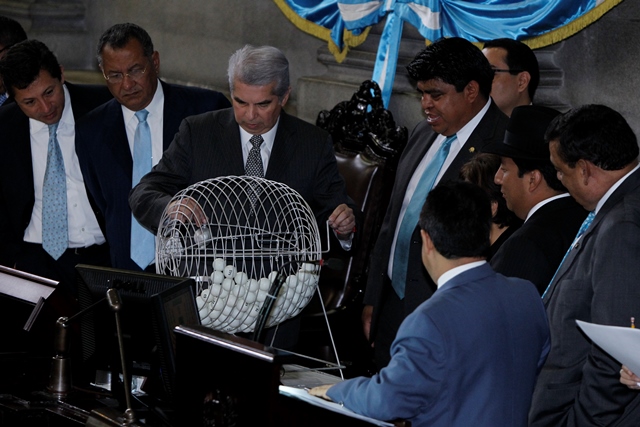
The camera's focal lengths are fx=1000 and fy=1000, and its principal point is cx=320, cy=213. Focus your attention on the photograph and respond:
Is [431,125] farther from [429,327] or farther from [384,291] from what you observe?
[429,327]

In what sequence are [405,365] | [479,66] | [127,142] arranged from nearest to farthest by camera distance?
1. [405,365]
2. [479,66]
3. [127,142]

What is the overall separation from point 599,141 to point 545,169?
309mm

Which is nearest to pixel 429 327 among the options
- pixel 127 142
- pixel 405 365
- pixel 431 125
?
Result: pixel 405 365

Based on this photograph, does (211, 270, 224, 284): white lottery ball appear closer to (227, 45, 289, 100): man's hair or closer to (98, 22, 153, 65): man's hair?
(227, 45, 289, 100): man's hair

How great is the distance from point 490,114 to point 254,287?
4.33 feet

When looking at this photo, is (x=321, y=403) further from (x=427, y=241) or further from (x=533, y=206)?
(x=533, y=206)

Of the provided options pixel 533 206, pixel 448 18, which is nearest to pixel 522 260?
pixel 533 206

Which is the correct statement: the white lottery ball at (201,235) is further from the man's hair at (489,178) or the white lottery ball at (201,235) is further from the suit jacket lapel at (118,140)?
the suit jacket lapel at (118,140)

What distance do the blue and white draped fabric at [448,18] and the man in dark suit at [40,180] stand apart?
6.28 feet

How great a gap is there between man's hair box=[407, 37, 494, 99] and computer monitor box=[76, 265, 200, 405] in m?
1.32

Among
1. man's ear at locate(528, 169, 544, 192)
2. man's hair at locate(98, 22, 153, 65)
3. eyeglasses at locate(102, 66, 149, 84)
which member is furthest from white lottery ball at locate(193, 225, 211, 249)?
man's hair at locate(98, 22, 153, 65)

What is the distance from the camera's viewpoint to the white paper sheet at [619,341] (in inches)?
94.7

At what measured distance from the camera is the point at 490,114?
3764 millimetres

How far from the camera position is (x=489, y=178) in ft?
11.0
